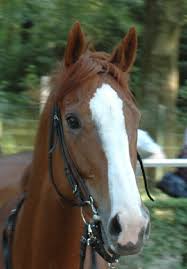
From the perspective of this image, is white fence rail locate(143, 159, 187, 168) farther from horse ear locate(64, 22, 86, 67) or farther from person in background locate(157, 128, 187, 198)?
horse ear locate(64, 22, 86, 67)

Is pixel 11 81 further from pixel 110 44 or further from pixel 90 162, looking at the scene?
pixel 90 162

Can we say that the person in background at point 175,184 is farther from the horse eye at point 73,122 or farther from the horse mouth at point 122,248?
the horse mouth at point 122,248

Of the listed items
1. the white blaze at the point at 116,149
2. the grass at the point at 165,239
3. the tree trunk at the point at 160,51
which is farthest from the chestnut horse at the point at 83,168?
the tree trunk at the point at 160,51

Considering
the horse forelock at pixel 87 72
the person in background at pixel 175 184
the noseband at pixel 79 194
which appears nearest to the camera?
the noseband at pixel 79 194

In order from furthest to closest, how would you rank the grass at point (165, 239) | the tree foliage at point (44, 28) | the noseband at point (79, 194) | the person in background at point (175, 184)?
1. the tree foliage at point (44, 28)
2. the person in background at point (175, 184)
3. the grass at point (165, 239)
4. the noseband at point (79, 194)

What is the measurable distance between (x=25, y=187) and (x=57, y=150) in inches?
21.1

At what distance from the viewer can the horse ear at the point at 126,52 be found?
9.86 ft

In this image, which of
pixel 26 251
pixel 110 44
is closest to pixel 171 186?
pixel 26 251

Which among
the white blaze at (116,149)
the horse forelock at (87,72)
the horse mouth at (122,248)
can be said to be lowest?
the horse mouth at (122,248)

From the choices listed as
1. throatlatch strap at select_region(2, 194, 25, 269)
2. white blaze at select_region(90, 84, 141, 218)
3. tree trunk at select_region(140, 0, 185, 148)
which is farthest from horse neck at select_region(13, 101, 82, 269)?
tree trunk at select_region(140, 0, 185, 148)

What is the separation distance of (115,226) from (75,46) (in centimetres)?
88

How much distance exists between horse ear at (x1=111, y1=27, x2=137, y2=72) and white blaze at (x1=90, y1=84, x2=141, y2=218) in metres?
0.23

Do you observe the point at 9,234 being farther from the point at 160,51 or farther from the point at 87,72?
the point at 160,51

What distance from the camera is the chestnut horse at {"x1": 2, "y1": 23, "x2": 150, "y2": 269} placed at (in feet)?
8.38
